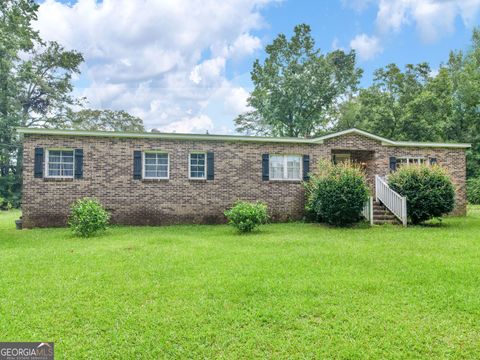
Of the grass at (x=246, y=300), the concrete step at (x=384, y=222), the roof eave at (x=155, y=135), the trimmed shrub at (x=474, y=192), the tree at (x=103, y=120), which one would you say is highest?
the tree at (x=103, y=120)

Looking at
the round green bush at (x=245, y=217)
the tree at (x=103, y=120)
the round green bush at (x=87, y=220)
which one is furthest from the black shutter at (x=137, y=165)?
the tree at (x=103, y=120)

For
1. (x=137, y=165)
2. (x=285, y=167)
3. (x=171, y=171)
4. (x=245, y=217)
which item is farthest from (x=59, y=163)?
(x=285, y=167)

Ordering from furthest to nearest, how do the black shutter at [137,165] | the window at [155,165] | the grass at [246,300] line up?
the window at [155,165] < the black shutter at [137,165] < the grass at [246,300]

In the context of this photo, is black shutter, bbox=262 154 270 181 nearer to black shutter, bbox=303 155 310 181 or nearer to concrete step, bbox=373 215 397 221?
black shutter, bbox=303 155 310 181

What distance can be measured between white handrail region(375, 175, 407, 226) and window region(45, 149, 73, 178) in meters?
11.9

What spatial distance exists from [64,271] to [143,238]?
3.62m

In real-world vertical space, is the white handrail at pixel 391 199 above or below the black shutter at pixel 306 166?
below

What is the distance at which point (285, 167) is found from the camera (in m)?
13.8

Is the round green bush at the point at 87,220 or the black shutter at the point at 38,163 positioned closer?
the round green bush at the point at 87,220

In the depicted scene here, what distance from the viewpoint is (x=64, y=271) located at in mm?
5934

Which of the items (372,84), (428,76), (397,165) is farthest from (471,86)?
(397,165)

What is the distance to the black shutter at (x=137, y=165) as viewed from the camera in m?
12.5

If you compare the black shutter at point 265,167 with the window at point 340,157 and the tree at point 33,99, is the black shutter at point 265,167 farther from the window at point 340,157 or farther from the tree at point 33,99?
the tree at point 33,99

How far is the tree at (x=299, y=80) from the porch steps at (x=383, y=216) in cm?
1514
